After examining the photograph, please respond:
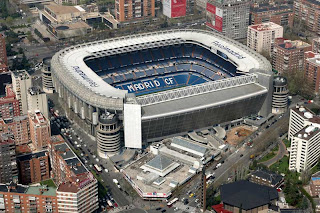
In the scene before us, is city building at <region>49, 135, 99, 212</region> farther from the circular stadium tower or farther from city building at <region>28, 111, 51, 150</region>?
the circular stadium tower

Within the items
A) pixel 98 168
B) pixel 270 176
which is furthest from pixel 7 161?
pixel 270 176

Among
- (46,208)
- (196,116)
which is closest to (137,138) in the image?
(196,116)

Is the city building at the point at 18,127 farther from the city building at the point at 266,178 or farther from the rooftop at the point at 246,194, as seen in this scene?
the city building at the point at 266,178

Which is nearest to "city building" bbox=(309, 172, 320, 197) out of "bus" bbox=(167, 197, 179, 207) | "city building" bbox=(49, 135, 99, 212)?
"bus" bbox=(167, 197, 179, 207)

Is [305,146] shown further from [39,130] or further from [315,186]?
[39,130]

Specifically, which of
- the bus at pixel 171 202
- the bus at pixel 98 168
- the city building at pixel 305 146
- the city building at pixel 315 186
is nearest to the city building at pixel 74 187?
the bus at pixel 98 168
